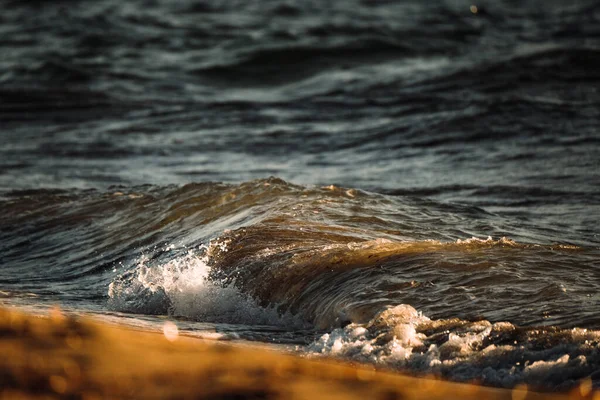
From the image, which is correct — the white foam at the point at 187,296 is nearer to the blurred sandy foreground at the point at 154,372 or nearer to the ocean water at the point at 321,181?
the ocean water at the point at 321,181

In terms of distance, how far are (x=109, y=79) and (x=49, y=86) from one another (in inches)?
39.7

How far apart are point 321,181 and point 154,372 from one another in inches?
301

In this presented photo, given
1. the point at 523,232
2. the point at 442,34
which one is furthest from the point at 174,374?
the point at 442,34

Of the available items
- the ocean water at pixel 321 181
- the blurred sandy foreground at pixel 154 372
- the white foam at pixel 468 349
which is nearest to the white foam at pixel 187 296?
the ocean water at pixel 321 181

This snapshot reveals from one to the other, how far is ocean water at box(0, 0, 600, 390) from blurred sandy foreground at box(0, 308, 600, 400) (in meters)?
1.71

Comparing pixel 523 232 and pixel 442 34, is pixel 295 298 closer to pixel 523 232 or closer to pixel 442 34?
pixel 523 232

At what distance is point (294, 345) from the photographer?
4.72 metres

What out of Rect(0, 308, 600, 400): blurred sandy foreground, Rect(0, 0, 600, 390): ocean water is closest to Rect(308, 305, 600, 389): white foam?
Rect(0, 0, 600, 390): ocean water

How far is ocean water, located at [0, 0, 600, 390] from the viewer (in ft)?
16.2

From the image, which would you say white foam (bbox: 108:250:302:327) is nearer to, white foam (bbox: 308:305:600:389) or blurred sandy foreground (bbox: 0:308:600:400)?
white foam (bbox: 308:305:600:389)

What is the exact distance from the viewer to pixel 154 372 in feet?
7.65

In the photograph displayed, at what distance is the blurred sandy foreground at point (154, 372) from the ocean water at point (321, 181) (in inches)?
67.4

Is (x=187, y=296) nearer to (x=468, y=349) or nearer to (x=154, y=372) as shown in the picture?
(x=468, y=349)

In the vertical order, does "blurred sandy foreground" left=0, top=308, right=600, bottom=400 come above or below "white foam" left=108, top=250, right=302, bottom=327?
above
